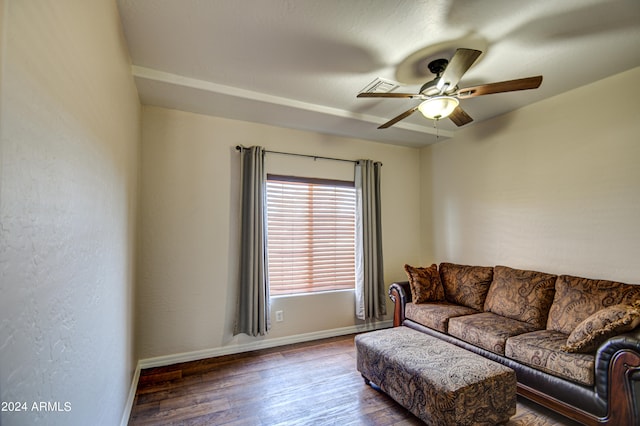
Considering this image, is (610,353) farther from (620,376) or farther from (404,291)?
(404,291)

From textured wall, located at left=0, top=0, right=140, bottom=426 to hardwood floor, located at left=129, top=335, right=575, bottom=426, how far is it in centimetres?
71

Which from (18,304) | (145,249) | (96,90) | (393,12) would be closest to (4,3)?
(18,304)

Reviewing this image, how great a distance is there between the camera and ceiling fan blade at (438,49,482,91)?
5.82 feet

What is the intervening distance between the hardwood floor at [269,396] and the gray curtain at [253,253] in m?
0.40

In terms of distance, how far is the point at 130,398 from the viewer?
7.52ft

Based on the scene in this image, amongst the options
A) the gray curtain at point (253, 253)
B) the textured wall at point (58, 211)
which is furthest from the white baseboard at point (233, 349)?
the textured wall at point (58, 211)

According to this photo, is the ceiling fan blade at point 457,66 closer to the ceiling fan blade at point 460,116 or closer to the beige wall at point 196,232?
the ceiling fan blade at point 460,116

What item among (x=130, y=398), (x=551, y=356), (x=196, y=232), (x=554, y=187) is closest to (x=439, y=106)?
(x=554, y=187)

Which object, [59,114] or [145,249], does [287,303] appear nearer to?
[145,249]

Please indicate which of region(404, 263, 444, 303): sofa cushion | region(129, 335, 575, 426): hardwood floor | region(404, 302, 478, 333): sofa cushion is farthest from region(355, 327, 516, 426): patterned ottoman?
region(404, 263, 444, 303): sofa cushion

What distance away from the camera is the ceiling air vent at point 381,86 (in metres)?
2.71

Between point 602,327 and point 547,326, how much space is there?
711 mm

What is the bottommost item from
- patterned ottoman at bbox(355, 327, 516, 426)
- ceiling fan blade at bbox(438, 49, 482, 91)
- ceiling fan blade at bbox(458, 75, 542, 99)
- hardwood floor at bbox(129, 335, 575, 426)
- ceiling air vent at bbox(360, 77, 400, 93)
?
hardwood floor at bbox(129, 335, 575, 426)

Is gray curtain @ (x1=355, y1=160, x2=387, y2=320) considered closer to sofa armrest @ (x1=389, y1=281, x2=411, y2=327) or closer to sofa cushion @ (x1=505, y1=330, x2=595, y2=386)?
sofa armrest @ (x1=389, y1=281, x2=411, y2=327)
